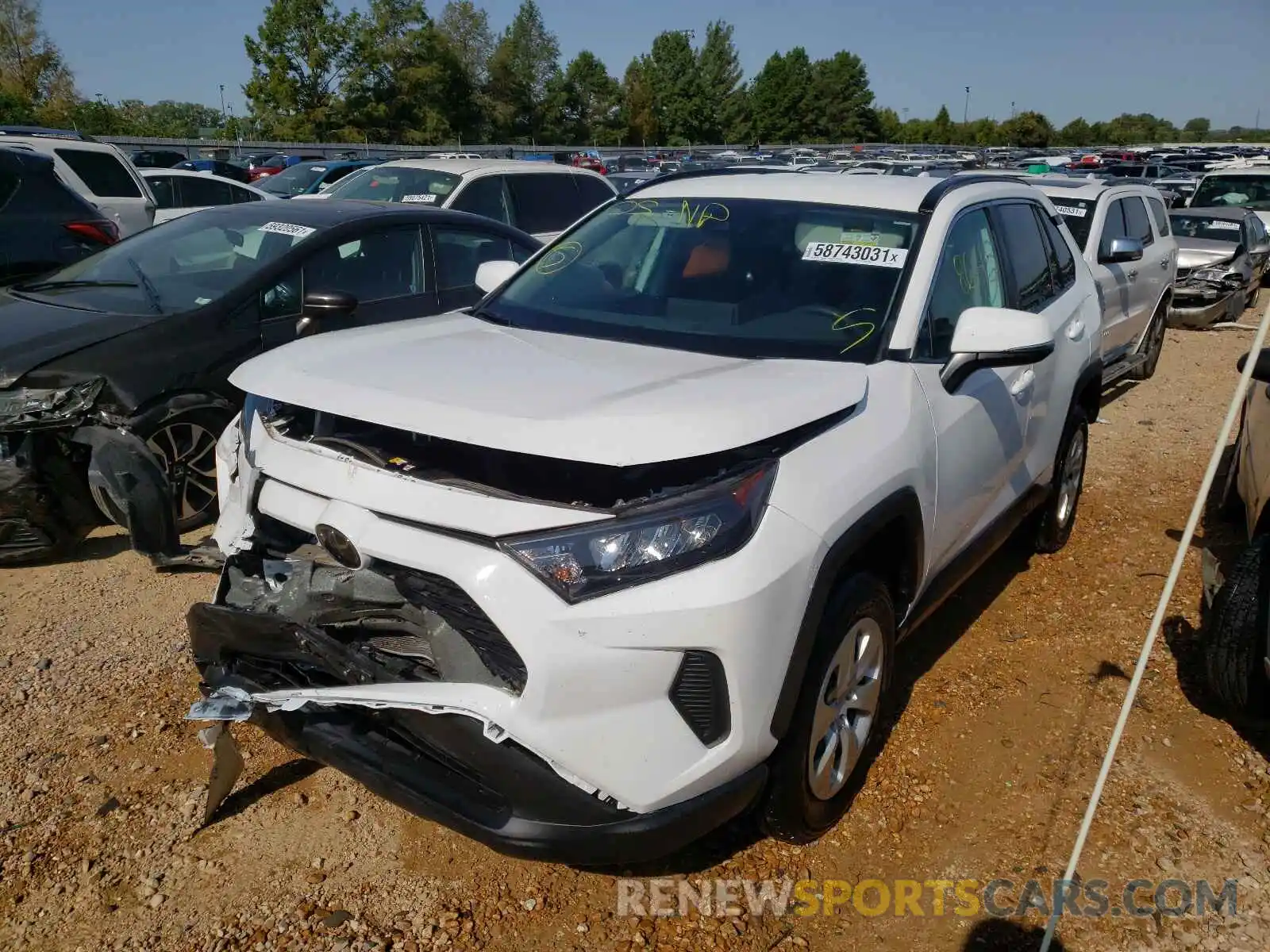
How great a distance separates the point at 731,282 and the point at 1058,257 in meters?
2.22

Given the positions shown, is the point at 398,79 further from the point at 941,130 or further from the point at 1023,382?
the point at 1023,382

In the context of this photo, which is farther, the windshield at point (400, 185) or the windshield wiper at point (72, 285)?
the windshield at point (400, 185)

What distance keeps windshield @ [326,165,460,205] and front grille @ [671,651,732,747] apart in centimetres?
754

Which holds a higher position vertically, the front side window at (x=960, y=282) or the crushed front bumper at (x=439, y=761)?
the front side window at (x=960, y=282)

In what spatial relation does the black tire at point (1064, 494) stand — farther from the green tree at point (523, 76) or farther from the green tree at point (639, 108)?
the green tree at point (639, 108)

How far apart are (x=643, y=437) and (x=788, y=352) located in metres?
1.03

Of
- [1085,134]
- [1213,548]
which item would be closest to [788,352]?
[1213,548]

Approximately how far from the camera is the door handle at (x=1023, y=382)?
3824mm

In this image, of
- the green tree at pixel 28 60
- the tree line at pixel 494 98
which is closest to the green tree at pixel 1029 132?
the tree line at pixel 494 98

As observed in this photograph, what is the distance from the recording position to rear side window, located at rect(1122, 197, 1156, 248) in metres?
9.05

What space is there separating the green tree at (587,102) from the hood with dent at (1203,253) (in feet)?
261

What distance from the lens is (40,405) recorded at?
171 inches

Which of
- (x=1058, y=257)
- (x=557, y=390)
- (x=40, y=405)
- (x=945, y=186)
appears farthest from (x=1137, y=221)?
(x=40, y=405)

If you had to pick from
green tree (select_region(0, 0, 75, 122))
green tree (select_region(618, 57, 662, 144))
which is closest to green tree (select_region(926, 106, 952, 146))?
green tree (select_region(618, 57, 662, 144))
